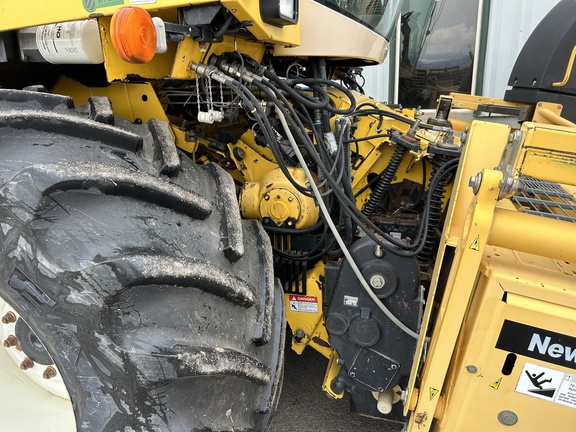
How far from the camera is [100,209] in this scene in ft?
2.72

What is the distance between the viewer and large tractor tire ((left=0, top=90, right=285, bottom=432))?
30.3 inches

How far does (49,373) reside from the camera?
3.89 feet

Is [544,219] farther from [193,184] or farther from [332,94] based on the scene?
[332,94]

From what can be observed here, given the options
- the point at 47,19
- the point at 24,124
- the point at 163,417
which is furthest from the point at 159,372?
the point at 47,19

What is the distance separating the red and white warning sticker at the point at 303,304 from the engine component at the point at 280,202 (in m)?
0.29

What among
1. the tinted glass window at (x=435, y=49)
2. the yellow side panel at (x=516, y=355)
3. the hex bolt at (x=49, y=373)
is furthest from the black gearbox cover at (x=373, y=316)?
the tinted glass window at (x=435, y=49)

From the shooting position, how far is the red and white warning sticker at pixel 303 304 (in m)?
1.56

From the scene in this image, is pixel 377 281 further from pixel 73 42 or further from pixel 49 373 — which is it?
pixel 73 42

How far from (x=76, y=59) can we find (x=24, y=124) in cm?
38

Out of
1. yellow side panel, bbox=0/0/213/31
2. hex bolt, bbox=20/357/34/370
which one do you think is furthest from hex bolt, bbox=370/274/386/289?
hex bolt, bbox=20/357/34/370

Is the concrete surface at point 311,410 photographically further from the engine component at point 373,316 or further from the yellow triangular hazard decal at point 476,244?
the yellow triangular hazard decal at point 476,244

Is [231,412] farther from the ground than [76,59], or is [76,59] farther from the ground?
[76,59]

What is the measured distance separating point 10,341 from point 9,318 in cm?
8

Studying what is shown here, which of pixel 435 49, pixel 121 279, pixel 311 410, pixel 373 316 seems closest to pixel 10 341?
pixel 121 279
